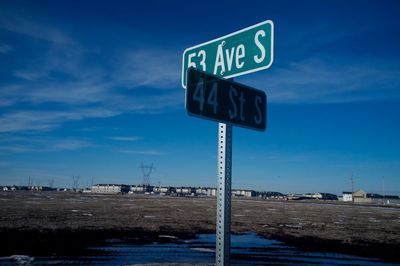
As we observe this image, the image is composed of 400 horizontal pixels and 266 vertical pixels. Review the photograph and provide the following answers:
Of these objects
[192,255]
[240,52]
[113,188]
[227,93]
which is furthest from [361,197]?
[227,93]

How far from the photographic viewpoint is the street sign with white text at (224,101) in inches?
91.7

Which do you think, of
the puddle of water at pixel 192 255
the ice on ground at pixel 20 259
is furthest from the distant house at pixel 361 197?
the ice on ground at pixel 20 259

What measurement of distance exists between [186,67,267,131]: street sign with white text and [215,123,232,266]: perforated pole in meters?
0.15

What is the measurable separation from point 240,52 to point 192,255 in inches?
365

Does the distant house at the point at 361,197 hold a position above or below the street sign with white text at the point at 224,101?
below

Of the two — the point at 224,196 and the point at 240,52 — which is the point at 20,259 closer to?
the point at 224,196

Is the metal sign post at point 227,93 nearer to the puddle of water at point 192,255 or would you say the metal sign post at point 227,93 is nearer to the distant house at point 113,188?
the puddle of water at point 192,255

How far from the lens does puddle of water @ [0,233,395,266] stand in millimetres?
9617

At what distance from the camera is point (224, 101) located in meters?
2.52

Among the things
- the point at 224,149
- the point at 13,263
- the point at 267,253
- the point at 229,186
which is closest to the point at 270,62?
the point at 224,149

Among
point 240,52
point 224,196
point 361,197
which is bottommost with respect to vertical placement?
point 361,197

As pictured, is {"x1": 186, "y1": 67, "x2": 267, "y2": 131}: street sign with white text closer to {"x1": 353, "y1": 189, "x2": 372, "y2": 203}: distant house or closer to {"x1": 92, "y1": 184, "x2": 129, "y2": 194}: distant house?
{"x1": 353, "y1": 189, "x2": 372, "y2": 203}: distant house

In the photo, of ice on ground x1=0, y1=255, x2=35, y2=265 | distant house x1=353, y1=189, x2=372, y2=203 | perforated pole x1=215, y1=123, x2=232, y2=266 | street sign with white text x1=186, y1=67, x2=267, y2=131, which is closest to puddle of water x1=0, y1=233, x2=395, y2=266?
ice on ground x1=0, y1=255, x2=35, y2=265

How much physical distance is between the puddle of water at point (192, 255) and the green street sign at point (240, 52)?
783cm
